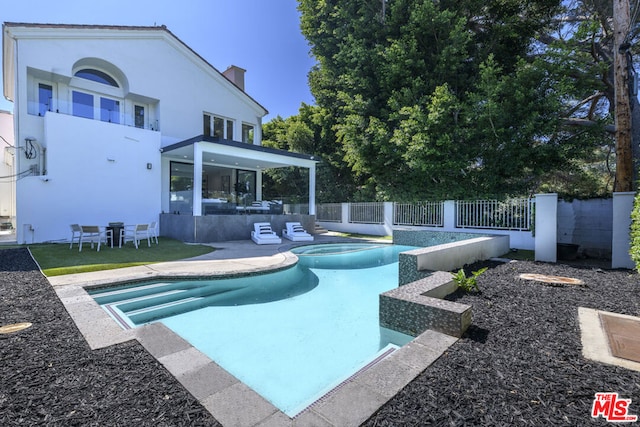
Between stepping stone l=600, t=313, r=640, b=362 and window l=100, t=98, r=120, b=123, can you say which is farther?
window l=100, t=98, r=120, b=123

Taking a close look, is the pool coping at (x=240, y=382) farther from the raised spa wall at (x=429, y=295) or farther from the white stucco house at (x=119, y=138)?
the white stucco house at (x=119, y=138)

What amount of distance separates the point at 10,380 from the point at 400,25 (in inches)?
713

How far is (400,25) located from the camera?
49.7 ft

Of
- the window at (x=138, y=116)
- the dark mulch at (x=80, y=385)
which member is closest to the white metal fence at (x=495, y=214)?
the dark mulch at (x=80, y=385)

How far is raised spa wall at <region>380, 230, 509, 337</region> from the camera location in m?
3.44

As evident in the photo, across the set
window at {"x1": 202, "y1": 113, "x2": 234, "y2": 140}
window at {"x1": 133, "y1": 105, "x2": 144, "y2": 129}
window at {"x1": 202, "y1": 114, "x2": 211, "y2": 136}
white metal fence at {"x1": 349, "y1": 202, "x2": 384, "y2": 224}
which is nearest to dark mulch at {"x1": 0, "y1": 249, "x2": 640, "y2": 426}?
window at {"x1": 133, "y1": 105, "x2": 144, "y2": 129}

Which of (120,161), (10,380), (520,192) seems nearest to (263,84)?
(120,161)

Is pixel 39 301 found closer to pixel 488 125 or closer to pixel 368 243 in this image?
pixel 368 243

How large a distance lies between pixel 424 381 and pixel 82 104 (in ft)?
50.4

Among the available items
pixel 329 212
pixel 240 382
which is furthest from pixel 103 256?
pixel 329 212

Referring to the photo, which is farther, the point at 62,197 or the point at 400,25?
the point at 400,25

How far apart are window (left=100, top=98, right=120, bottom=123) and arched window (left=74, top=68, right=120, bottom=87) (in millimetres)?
836

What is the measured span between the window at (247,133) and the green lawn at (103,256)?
31.2 feet

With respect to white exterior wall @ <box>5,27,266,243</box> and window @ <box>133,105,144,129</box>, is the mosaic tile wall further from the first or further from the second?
window @ <box>133,105,144,129</box>
